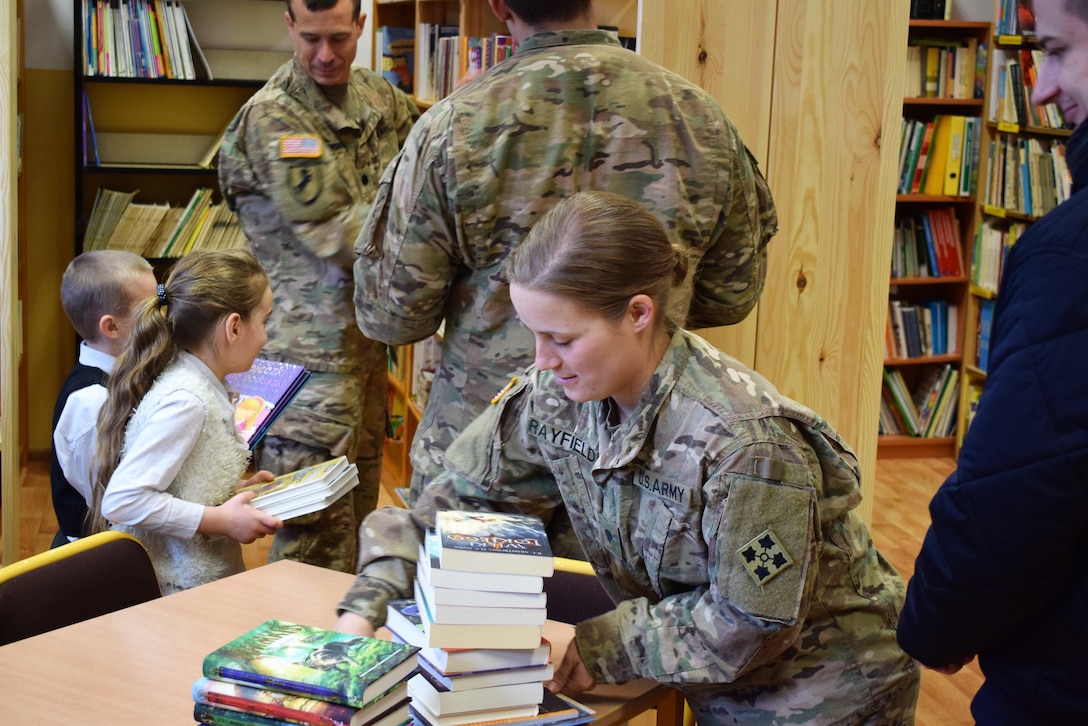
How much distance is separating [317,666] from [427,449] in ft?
3.20

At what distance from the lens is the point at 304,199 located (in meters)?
2.97

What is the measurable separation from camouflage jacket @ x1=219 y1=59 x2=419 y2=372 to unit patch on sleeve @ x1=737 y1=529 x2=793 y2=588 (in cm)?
184

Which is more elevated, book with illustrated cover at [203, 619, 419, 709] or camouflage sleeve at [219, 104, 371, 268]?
camouflage sleeve at [219, 104, 371, 268]

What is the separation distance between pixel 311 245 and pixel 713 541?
186cm

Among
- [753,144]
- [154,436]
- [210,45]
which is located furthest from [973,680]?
[210,45]

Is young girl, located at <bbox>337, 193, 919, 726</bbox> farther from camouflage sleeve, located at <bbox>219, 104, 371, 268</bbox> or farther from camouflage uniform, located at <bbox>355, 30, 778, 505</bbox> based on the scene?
camouflage sleeve, located at <bbox>219, 104, 371, 268</bbox>

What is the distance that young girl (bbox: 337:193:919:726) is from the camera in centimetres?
137

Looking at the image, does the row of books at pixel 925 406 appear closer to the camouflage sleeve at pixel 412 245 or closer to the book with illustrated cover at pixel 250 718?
the camouflage sleeve at pixel 412 245

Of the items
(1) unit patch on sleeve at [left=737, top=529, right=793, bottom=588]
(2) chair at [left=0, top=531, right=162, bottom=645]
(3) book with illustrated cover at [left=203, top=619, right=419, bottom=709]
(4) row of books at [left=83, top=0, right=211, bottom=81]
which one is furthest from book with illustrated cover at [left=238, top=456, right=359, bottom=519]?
(4) row of books at [left=83, top=0, right=211, bottom=81]

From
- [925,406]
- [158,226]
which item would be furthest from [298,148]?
[925,406]

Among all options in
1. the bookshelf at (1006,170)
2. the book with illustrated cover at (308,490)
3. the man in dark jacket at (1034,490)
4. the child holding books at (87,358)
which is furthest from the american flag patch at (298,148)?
the bookshelf at (1006,170)

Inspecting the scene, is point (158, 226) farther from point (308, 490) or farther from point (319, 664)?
point (319, 664)

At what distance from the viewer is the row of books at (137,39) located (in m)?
4.69

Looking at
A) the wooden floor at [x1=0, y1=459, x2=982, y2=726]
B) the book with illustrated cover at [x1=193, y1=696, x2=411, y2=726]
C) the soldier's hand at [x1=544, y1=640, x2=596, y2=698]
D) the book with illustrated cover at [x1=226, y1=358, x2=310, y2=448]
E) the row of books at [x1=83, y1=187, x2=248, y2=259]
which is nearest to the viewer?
the book with illustrated cover at [x1=193, y1=696, x2=411, y2=726]
